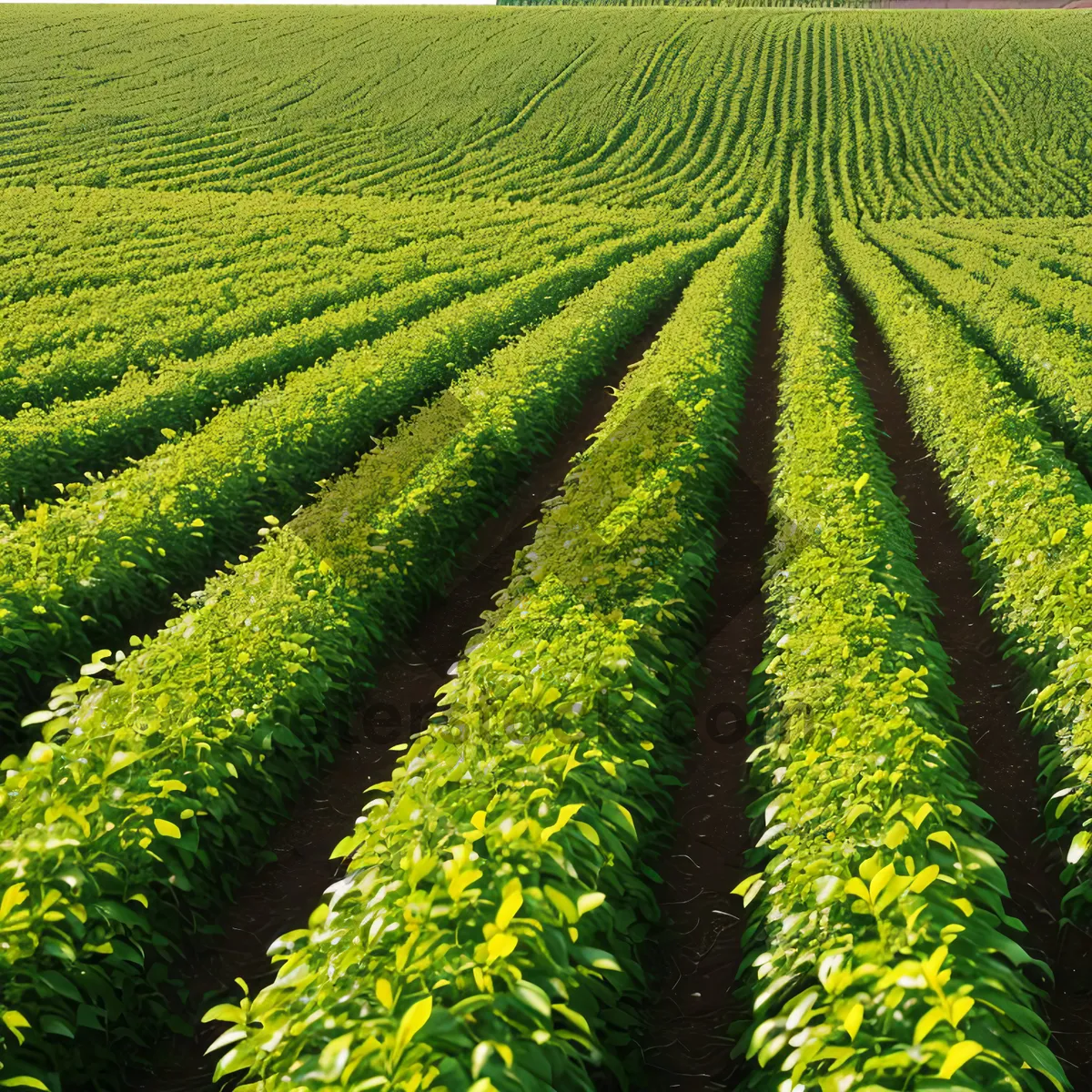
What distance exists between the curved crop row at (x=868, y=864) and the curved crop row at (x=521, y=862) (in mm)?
708

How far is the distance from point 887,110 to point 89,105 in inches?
1925

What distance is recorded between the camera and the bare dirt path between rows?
4.97 m

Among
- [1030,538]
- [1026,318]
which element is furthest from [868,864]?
[1026,318]

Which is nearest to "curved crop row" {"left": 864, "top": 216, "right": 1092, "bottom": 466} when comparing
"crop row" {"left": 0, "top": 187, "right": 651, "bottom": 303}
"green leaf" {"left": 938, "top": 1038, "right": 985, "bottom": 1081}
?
"green leaf" {"left": 938, "top": 1038, "right": 985, "bottom": 1081}

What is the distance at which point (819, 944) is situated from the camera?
383cm

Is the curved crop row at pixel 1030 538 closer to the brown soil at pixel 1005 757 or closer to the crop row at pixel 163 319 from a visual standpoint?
the brown soil at pixel 1005 757

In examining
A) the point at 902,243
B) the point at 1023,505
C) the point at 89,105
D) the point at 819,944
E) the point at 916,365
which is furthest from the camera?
the point at 89,105

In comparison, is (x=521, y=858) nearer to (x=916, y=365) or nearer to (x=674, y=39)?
(x=916, y=365)

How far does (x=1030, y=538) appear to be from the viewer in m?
7.93

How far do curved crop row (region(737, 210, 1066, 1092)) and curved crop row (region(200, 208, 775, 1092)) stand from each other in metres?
0.71

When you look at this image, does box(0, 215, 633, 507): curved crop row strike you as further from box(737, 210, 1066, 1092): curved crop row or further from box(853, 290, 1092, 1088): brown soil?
box(853, 290, 1092, 1088): brown soil

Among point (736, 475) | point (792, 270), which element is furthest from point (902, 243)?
point (736, 475)

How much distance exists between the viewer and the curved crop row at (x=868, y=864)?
327 centimetres

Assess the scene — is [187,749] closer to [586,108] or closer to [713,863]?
[713,863]
